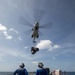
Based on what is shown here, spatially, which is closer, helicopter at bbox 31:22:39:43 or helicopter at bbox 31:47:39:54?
helicopter at bbox 31:47:39:54

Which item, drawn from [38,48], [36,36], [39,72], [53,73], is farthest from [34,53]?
[39,72]

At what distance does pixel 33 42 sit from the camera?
31.0m

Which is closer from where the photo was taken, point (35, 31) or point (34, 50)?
point (34, 50)

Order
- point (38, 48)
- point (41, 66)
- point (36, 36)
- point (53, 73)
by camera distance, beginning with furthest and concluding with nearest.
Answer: point (36, 36) < point (38, 48) < point (53, 73) < point (41, 66)

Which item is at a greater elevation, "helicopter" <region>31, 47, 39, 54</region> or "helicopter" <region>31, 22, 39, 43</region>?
"helicopter" <region>31, 22, 39, 43</region>

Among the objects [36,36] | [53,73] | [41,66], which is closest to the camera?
[41,66]

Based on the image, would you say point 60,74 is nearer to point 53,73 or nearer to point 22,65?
point 53,73

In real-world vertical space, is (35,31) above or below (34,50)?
above

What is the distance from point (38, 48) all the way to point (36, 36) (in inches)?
112

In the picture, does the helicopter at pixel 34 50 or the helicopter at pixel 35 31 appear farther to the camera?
the helicopter at pixel 35 31

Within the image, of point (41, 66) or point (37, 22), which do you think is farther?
point (37, 22)

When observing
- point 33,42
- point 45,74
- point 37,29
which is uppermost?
point 37,29

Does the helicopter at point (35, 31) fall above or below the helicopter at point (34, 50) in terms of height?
above

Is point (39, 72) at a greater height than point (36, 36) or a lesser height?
lesser
